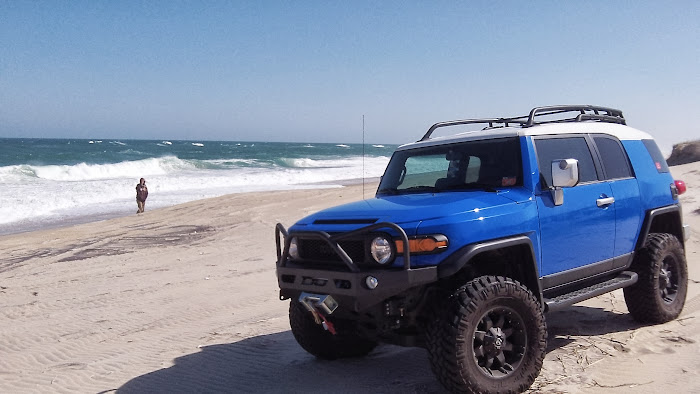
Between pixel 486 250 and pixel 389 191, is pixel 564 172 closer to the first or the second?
pixel 486 250

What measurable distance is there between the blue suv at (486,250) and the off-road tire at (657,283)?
0.05 ft

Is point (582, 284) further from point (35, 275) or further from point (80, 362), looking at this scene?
point (35, 275)

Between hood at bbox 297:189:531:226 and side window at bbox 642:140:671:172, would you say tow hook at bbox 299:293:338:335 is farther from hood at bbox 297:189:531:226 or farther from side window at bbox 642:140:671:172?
side window at bbox 642:140:671:172

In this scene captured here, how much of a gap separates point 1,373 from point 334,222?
12.3 feet

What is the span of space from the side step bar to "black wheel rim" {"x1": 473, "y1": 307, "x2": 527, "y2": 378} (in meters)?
0.48

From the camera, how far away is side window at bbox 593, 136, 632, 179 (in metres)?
5.63

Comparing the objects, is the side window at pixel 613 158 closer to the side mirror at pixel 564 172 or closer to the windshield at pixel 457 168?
the side mirror at pixel 564 172

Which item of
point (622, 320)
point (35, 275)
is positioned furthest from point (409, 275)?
point (35, 275)

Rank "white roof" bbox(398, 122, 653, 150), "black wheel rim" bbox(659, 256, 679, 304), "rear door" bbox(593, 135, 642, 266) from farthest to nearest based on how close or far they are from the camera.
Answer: "black wheel rim" bbox(659, 256, 679, 304) → "rear door" bbox(593, 135, 642, 266) → "white roof" bbox(398, 122, 653, 150)

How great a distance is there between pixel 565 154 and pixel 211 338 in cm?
393

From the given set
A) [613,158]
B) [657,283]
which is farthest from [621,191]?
[657,283]

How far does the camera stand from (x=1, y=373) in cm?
582

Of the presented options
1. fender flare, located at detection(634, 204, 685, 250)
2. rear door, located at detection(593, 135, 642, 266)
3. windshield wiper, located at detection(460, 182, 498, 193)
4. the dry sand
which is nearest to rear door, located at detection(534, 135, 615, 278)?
rear door, located at detection(593, 135, 642, 266)

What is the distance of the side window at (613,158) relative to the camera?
18.5ft
